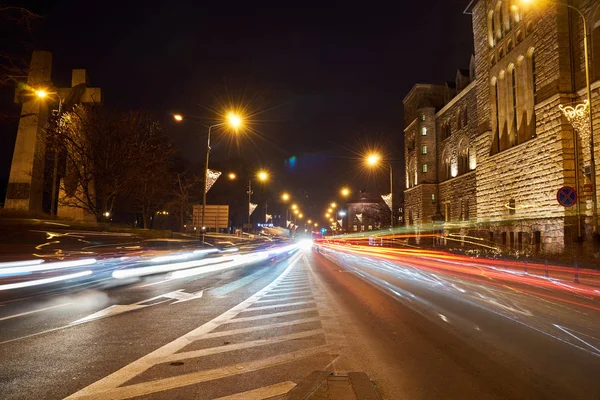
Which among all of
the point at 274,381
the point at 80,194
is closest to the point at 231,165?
the point at 80,194

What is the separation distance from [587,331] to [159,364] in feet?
24.3

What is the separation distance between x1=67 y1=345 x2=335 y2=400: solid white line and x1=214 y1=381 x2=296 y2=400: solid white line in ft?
1.97

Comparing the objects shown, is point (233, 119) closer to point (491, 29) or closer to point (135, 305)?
point (135, 305)

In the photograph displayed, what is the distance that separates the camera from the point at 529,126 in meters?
29.8

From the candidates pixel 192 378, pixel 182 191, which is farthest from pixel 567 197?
pixel 182 191

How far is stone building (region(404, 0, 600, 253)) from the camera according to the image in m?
25.2

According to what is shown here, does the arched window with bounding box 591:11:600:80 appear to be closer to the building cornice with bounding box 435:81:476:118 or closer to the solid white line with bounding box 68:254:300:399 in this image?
the building cornice with bounding box 435:81:476:118

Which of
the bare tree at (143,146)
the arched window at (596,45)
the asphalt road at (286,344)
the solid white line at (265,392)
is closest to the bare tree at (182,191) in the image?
the bare tree at (143,146)

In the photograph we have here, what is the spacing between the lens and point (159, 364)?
17.8 ft

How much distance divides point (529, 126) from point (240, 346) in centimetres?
2964

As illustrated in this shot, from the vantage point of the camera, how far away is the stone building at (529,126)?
2517 centimetres

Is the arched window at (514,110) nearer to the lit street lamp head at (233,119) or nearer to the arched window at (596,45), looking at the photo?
the arched window at (596,45)

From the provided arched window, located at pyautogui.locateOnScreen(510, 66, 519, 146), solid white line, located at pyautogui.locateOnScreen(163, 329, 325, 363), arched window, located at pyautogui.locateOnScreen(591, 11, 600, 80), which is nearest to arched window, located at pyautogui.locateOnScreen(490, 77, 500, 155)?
arched window, located at pyautogui.locateOnScreen(510, 66, 519, 146)

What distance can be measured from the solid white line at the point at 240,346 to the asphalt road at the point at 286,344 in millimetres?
15
